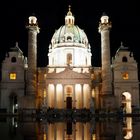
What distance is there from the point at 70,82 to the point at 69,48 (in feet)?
45.1

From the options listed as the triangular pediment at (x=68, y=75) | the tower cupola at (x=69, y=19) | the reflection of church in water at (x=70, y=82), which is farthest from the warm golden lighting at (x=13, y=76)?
the tower cupola at (x=69, y=19)

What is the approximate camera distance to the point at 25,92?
73.2m

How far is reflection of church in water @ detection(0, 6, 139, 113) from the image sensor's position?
7125 cm

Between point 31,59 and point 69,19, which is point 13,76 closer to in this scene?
point 31,59

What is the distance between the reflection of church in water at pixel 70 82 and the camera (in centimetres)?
7125

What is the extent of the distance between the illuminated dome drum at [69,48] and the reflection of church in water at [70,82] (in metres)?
5.15

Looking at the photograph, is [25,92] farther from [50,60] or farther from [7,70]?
[50,60]

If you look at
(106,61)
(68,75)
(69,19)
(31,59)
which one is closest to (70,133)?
(106,61)

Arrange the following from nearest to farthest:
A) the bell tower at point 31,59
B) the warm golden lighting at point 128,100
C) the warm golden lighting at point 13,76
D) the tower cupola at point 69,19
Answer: the bell tower at point 31,59 → the warm golden lighting at point 13,76 → the warm golden lighting at point 128,100 → the tower cupola at point 69,19

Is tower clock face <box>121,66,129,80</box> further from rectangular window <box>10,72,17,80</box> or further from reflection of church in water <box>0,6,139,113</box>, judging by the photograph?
rectangular window <box>10,72,17,80</box>

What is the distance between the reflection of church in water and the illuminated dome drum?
5150 millimetres

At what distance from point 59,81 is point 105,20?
16270 millimetres

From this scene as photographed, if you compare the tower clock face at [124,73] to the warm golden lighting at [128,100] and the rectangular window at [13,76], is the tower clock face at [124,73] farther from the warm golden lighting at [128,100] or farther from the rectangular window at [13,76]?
the rectangular window at [13,76]

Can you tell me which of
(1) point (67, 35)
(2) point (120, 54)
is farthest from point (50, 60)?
(2) point (120, 54)
